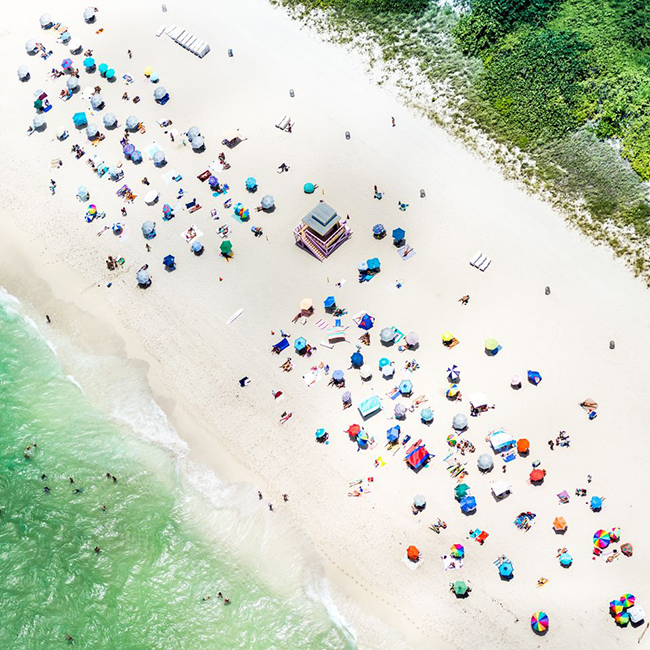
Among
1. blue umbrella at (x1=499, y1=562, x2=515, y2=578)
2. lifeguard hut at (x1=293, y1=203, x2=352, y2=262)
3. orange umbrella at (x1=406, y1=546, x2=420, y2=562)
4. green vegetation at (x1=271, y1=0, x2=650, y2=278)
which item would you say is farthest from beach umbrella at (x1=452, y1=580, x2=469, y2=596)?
green vegetation at (x1=271, y1=0, x2=650, y2=278)

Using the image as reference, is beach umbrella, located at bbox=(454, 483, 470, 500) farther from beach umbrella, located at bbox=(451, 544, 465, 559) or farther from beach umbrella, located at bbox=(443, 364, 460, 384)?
beach umbrella, located at bbox=(443, 364, 460, 384)

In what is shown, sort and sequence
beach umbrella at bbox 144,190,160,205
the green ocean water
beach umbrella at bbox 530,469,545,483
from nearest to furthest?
the green ocean water, beach umbrella at bbox 530,469,545,483, beach umbrella at bbox 144,190,160,205

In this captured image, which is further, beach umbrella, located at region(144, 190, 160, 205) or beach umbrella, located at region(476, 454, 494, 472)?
beach umbrella, located at region(144, 190, 160, 205)

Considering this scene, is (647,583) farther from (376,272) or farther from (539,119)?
(539,119)

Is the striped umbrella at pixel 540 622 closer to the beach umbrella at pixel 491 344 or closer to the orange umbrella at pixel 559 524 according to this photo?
the orange umbrella at pixel 559 524

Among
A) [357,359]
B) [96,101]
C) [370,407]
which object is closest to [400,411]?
[370,407]

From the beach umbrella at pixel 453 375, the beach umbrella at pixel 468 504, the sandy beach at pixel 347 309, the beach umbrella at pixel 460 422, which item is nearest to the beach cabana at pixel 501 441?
the sandy beach at pixel 347 309
